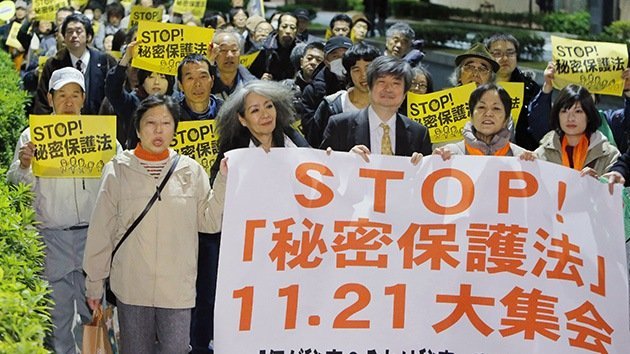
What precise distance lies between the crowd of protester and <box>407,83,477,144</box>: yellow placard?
13.5 inches

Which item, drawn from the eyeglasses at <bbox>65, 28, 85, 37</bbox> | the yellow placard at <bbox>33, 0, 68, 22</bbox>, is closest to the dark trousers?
the eyeglasses at <bbox>65, 28, 85, 37</bbox>

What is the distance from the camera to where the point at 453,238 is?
18.5ft

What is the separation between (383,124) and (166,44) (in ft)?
9.09

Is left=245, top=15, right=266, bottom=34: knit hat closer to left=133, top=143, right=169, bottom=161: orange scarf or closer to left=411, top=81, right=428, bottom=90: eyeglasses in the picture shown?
left=411, top=81, right=428, bottom=90: eyeglasses

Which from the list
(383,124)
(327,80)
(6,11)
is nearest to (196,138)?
(383,124)

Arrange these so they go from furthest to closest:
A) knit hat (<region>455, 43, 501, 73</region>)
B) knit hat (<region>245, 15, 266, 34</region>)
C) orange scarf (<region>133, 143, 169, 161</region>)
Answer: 1. knit hat (<region>245, 15, 266, 34</region>)
2. knit hat (<region>455, 43, 501, 73</region>)
3. orange scarf (<region>133, 143, 169, 161</region>)

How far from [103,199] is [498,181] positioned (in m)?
1.92

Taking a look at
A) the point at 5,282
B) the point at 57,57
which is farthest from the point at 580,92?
the point at 57,57

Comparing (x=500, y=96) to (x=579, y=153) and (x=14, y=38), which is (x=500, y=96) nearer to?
(x=579, y=153)

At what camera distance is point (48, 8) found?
15.5 meters

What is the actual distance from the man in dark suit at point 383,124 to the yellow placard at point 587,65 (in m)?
1.72

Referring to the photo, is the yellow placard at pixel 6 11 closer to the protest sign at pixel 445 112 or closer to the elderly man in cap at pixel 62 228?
the protest sign at pixel 445 112

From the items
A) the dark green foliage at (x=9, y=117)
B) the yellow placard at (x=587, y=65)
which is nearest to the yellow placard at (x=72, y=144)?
the dark green foliage at (x=9, y=117)

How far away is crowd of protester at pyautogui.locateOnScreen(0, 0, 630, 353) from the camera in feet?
19.7
